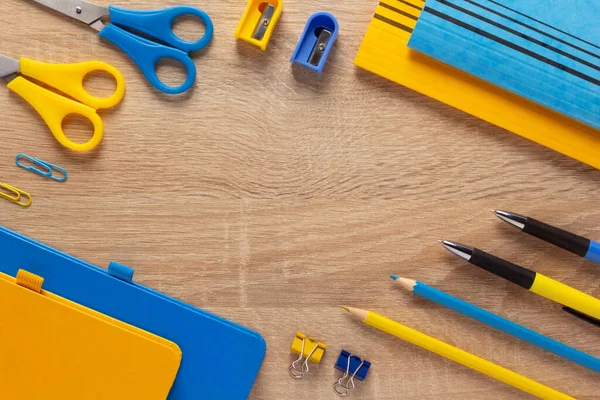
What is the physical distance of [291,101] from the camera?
77 centimetres

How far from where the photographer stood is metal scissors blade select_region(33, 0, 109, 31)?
0.76 metres

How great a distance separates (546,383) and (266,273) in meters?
0.34

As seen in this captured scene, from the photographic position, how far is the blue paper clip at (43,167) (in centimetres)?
77

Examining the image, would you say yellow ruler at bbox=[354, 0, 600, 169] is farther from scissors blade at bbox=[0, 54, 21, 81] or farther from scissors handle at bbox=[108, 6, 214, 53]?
scissors blade at bbox=[0, 54, 21, 81]

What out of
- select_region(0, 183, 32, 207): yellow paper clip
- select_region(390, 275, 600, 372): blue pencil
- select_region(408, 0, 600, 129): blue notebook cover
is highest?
select_region(408, 0, 600, 129): blue notebook cover

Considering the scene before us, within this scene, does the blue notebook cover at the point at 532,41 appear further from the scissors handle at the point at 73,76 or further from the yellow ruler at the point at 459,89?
the scissors handle at the point at 73,76

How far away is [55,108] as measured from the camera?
0.76 m

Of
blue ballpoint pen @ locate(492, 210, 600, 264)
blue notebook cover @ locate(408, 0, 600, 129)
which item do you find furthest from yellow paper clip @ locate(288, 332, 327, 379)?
blue notebook cover @ locate(408, 0, 600, 129)

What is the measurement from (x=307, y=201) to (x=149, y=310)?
0.70 feet

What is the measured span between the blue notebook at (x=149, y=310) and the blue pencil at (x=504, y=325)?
20 centimetres

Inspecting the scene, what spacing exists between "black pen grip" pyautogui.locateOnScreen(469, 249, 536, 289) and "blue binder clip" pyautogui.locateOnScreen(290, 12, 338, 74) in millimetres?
267

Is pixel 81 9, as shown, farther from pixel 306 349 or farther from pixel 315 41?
pixel 306 349

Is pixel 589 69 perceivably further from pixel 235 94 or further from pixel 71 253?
pixel 71 253

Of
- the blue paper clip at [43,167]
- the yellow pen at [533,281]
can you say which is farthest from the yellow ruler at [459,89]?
the blue paper clip at [43,167]
